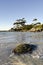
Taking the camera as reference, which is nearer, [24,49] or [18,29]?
[24,49]

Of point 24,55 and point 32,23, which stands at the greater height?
point 32,23

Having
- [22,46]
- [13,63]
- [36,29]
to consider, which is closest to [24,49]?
[22,46]

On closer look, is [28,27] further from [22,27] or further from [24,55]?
[24,55]

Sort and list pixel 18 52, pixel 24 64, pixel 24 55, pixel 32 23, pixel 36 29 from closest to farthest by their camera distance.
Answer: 1. pixel 24 64
2. pixel 24 55
3. pixel 18 52
4. pixel 36 29
5. pixel 32 23

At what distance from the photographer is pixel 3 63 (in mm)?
13758

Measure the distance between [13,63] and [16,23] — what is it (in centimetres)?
17781

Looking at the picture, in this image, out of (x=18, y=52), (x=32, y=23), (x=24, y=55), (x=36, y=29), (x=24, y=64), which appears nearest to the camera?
(x=24, y=64)

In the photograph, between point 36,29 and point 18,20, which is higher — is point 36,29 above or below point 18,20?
below

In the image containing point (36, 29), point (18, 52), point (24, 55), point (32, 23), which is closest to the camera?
point (24, 55)

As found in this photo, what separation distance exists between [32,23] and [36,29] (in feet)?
94.2

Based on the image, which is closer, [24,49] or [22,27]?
[24,49]

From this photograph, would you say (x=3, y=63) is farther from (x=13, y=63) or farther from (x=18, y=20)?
(x=18, y=20)

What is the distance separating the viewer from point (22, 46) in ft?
61.0

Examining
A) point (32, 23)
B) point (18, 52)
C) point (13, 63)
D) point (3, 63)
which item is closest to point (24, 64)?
point (13, 63)
